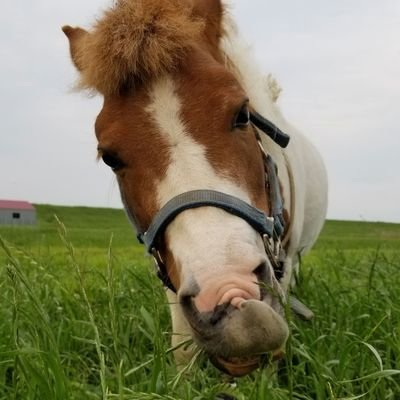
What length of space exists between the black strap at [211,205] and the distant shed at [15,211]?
45.7m

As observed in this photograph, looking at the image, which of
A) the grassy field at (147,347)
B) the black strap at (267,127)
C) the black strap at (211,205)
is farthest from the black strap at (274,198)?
the grassy field at (147,347)

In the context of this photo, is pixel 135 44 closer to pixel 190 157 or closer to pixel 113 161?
pixel 113 161

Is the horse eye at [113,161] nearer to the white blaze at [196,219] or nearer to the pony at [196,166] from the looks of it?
the pony at [196,166]

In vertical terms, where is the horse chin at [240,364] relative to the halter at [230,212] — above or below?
below

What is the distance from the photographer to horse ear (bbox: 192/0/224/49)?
10.9 ft

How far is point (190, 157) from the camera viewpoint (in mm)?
2512

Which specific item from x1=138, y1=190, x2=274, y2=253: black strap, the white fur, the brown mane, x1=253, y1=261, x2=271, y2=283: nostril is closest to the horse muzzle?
x1=253, y1=261, x2=271, y2=283: nostril

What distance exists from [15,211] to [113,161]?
52.1 metres

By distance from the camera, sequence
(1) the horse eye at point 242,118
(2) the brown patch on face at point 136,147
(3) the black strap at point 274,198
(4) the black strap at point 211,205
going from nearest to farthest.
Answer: (4) the black strap at point 211,205 < (2) the brown patch on face at point 136,147 < (1) the horse eye at point 242,118 < (3) the black strap at point 274,198

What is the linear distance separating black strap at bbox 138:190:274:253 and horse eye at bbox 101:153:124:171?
41cm

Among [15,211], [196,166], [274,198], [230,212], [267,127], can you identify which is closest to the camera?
[230,212]

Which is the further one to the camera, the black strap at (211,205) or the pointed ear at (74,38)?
the pointed ear at (74,38)

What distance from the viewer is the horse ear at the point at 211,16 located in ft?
10.9

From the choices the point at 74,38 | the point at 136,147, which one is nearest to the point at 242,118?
the point at 136,147
